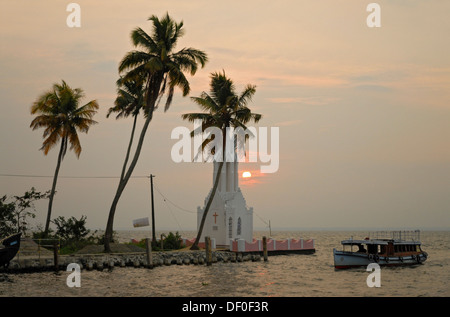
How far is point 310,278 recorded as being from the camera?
44969 mm

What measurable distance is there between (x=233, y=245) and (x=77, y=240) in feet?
52.6

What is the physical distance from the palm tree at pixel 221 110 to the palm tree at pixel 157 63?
225 inches

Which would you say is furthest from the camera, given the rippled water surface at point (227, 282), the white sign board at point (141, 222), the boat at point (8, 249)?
the white sign board at point (141, 222)

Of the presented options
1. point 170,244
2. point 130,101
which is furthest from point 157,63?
point 170,244

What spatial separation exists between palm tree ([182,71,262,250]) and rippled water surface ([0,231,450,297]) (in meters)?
12.1

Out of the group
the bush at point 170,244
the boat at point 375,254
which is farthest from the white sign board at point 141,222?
the boat at point 375,254

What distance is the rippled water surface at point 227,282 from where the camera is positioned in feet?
114

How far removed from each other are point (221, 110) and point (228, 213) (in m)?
11.6

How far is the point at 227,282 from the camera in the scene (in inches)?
1549

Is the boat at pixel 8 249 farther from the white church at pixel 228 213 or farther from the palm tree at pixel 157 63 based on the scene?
the white church at pixel 228 213
